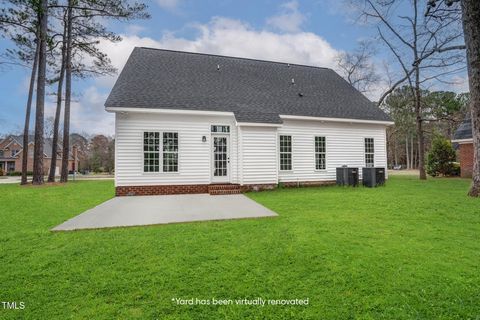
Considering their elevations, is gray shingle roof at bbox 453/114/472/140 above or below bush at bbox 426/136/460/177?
above

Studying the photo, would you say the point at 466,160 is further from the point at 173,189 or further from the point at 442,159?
the point at 173,189

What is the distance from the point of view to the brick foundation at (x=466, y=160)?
Result: 53.0 ft

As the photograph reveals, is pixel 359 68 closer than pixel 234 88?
No

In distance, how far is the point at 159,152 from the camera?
10.2 m

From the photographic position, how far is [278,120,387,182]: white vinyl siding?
1218 cm

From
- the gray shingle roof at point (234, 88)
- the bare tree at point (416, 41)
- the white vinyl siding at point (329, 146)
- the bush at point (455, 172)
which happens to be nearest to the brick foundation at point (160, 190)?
the gray shingle roof at point (234, 88)

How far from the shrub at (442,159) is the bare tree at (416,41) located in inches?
115

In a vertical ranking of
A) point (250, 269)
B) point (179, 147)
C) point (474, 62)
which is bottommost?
point (250, 269)

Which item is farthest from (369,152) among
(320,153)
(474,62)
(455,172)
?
(455,172)

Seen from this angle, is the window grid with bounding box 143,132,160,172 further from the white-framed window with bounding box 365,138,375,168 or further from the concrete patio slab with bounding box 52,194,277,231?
the white-framed window with bounding box 365,138,375,168

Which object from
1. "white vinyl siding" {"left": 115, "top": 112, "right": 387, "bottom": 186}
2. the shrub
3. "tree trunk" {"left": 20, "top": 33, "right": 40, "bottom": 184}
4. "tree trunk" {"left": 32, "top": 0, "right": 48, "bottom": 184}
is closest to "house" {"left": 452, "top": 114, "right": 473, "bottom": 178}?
the shrub

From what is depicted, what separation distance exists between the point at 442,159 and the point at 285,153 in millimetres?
13900

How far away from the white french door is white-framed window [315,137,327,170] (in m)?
4.61

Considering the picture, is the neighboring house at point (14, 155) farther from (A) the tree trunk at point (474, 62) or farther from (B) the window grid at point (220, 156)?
(A) the tree trunk at point (474, 62)
